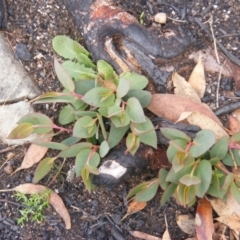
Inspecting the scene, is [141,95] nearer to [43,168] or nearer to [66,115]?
[66,115]

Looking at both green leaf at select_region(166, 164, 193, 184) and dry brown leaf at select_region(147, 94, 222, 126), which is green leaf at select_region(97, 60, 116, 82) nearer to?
dry brown leaf at select_region(147, 94, 222, 126)

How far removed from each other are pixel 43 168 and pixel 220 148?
782 millimetres

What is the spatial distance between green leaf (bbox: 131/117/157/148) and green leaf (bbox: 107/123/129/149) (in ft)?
0.22

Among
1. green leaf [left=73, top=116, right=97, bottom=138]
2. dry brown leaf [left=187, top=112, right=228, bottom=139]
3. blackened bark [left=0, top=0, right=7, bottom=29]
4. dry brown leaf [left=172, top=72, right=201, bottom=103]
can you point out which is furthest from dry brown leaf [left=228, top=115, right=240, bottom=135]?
blackened bark [left=0, top=0, right=7, bottom=29]

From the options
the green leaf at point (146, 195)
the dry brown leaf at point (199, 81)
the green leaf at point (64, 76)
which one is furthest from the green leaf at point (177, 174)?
the green leaf at point (64, 76)

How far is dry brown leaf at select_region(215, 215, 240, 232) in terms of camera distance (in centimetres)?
220

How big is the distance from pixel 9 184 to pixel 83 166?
0.43m

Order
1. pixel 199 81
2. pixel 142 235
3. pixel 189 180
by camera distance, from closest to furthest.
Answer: pixel 189 180 < pixel 142 235 < pixel 199 81

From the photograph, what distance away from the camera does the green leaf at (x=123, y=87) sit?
2.04m

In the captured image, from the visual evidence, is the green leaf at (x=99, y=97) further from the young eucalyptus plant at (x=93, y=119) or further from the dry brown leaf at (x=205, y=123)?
the dry brown leaf at (x=205, y=123)

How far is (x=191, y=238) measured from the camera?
2.21m

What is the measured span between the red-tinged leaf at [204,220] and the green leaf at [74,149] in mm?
566

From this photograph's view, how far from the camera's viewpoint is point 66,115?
227 cm

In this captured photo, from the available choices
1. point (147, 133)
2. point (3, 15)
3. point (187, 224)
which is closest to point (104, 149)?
point (147, 133)
